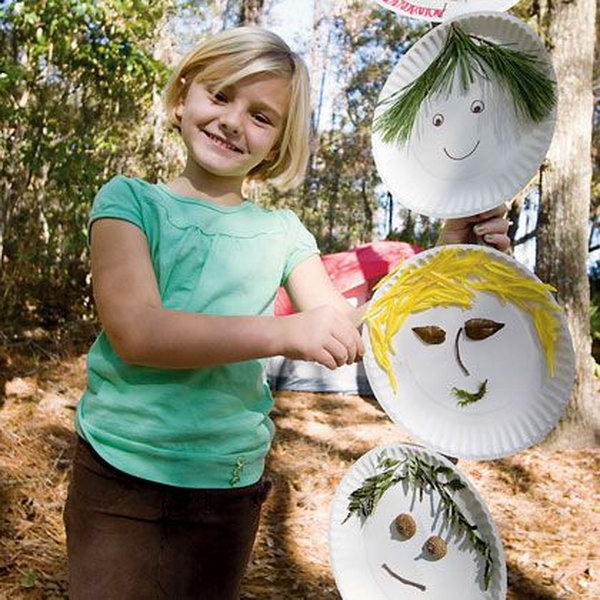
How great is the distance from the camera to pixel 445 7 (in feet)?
3.42

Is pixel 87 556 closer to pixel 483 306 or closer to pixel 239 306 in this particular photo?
pixel 239 306

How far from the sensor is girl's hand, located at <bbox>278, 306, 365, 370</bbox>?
2.66ft

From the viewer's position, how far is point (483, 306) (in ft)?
3.17

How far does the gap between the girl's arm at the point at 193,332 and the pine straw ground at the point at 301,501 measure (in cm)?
168

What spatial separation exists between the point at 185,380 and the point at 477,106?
59 cm

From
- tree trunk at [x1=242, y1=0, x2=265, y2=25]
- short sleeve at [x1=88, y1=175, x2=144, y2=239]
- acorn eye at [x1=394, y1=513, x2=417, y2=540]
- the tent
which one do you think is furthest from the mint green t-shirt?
tree trunk at [x1=242, y1=0, x2=265, y2=25]

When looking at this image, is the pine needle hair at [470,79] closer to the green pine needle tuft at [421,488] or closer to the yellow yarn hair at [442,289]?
the yellow yarn hair at [442,289]

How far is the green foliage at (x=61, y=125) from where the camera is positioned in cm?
398

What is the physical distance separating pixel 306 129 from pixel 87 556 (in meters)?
0.72

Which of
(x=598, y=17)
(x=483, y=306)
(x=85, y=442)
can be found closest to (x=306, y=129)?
(x=483, y=306)

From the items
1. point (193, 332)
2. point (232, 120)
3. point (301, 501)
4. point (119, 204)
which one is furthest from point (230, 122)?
point (301, 501)

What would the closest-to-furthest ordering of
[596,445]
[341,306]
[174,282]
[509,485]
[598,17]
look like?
[174,282], [341,306], [509,485], [596,445], [598,17]

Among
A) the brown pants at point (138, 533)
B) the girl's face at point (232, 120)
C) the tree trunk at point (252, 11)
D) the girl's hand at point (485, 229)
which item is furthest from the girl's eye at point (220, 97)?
the tree trunk at point (252, 11)

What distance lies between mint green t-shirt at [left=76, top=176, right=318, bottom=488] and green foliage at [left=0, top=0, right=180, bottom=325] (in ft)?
9.11
